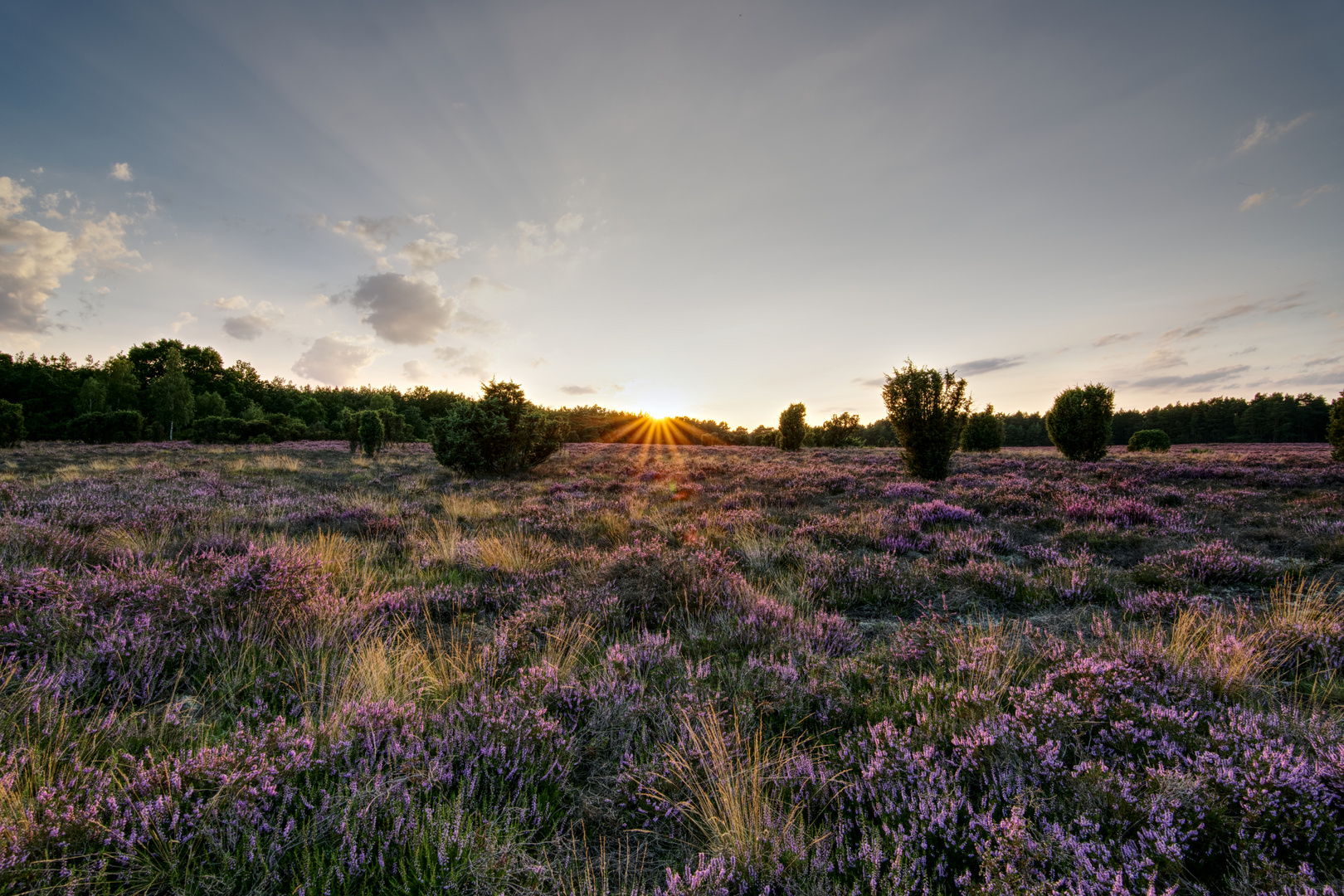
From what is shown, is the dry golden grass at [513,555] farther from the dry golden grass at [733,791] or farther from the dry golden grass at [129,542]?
the dry golden grass at [733,791]

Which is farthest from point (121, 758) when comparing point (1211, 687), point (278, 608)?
point (1211, 687)

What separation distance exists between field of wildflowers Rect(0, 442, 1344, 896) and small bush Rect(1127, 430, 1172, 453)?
124 feet

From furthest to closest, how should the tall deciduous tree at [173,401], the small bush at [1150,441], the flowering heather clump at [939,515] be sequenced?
the tall deciduous tree at [173,401]
the small bush at [1150,441]
the flowering heather clump at [939,515]

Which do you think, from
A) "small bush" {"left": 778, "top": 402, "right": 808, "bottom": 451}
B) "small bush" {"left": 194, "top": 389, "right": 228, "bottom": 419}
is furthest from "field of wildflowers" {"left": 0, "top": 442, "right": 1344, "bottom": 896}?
"small bush" {"left": 194, "top": 389, "right": 228, "bottom": 419}

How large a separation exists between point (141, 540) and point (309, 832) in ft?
18.5

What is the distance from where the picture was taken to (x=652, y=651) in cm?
321

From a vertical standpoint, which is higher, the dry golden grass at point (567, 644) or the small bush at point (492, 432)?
the small bush at point (492, 432)

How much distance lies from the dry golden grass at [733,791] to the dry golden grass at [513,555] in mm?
3292

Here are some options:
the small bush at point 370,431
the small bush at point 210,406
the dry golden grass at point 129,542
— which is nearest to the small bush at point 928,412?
the dry golden grass at point 129,542

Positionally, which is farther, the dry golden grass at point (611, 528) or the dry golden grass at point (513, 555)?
the dry golden grass at point (611, 528)

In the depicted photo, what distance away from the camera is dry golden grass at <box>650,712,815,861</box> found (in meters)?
1.69

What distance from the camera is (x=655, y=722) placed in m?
2.49

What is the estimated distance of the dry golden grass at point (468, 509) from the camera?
27.7 feet

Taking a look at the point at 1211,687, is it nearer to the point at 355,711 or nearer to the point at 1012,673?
the point at 1012,673
